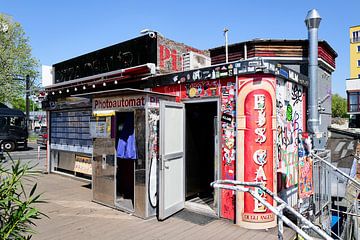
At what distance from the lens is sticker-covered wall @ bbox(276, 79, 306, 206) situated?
5.30 m

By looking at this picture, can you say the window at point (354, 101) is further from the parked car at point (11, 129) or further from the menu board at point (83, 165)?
the parked car at point (11, 129)

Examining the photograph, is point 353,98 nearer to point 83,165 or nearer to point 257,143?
point 83,165

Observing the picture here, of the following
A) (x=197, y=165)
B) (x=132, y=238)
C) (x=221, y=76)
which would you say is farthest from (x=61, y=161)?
(x=221, y=76)

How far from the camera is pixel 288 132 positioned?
5.80 metres

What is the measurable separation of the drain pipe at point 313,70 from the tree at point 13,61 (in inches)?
951

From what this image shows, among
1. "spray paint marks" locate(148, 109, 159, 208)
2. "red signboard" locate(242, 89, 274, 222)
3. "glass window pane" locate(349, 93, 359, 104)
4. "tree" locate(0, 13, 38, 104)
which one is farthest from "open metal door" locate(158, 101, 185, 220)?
"glass window pane" locate(349, 93, 359, 104)

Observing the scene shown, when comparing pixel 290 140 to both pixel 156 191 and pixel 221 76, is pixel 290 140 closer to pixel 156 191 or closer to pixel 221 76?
pixel 221 76

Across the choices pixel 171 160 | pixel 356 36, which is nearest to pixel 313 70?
pixel 171 160

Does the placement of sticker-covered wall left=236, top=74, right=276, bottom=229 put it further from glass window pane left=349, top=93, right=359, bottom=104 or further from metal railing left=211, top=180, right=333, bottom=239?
glass window pane left=349, top=93, right=359, bottom=104

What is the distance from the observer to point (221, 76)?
207 inches

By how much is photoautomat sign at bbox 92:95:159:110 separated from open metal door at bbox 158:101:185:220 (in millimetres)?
324

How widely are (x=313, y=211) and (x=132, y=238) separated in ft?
10.6

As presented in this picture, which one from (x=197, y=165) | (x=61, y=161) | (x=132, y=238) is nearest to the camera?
(x=132, y=238)

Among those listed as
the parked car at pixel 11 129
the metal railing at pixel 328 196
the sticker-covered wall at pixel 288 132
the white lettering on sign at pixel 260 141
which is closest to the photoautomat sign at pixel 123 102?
the white lettering on sign at pixel 260 141
